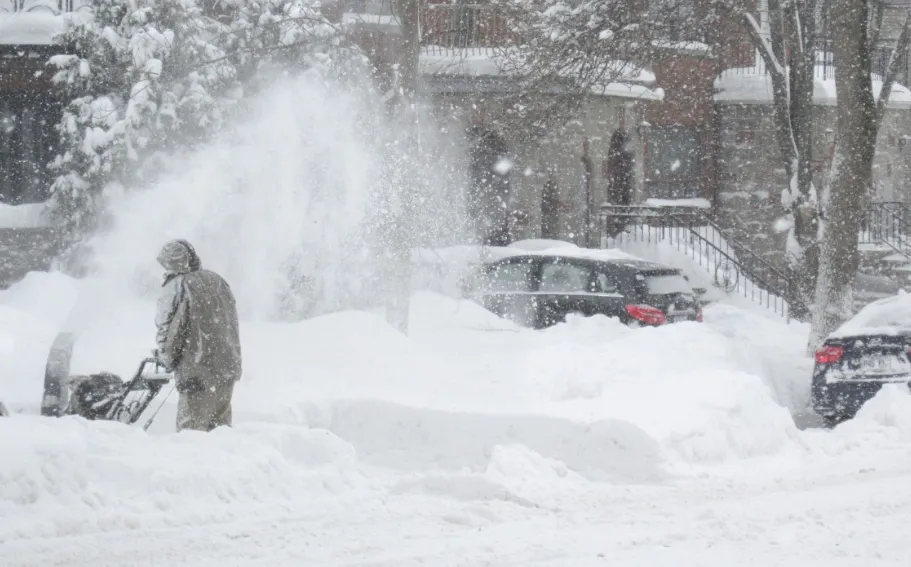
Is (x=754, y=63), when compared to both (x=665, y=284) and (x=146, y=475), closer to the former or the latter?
(x=665, y=284)

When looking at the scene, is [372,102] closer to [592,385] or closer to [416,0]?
[416,0]

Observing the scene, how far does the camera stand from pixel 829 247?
47.9ft

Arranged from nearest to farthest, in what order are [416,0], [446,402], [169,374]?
[169,374] → [446,402] → [416,0]

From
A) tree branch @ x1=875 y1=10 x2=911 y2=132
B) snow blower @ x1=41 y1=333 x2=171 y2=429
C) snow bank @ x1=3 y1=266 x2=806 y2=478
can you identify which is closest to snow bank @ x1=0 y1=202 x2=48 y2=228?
snow bank @ x1=3 y1=266 x2=806 y2=478

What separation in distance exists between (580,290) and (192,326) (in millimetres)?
8324

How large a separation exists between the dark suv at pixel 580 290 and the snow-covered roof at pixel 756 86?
12105 mm

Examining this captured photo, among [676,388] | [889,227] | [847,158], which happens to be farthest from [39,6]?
[889,227]

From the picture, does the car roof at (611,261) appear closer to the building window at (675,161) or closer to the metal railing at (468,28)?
the metal railing at (468,28)

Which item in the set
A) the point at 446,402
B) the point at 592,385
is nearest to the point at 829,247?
the point at 592,385

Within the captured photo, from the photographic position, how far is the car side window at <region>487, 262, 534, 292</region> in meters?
15.9

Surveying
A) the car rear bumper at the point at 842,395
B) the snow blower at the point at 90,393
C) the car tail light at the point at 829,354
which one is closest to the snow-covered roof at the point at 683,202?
the car tail light at the point at 829,354

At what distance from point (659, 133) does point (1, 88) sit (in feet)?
48.9

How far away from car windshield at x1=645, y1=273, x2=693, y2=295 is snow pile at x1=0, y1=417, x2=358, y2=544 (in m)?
7.67

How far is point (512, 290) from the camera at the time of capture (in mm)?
15852
